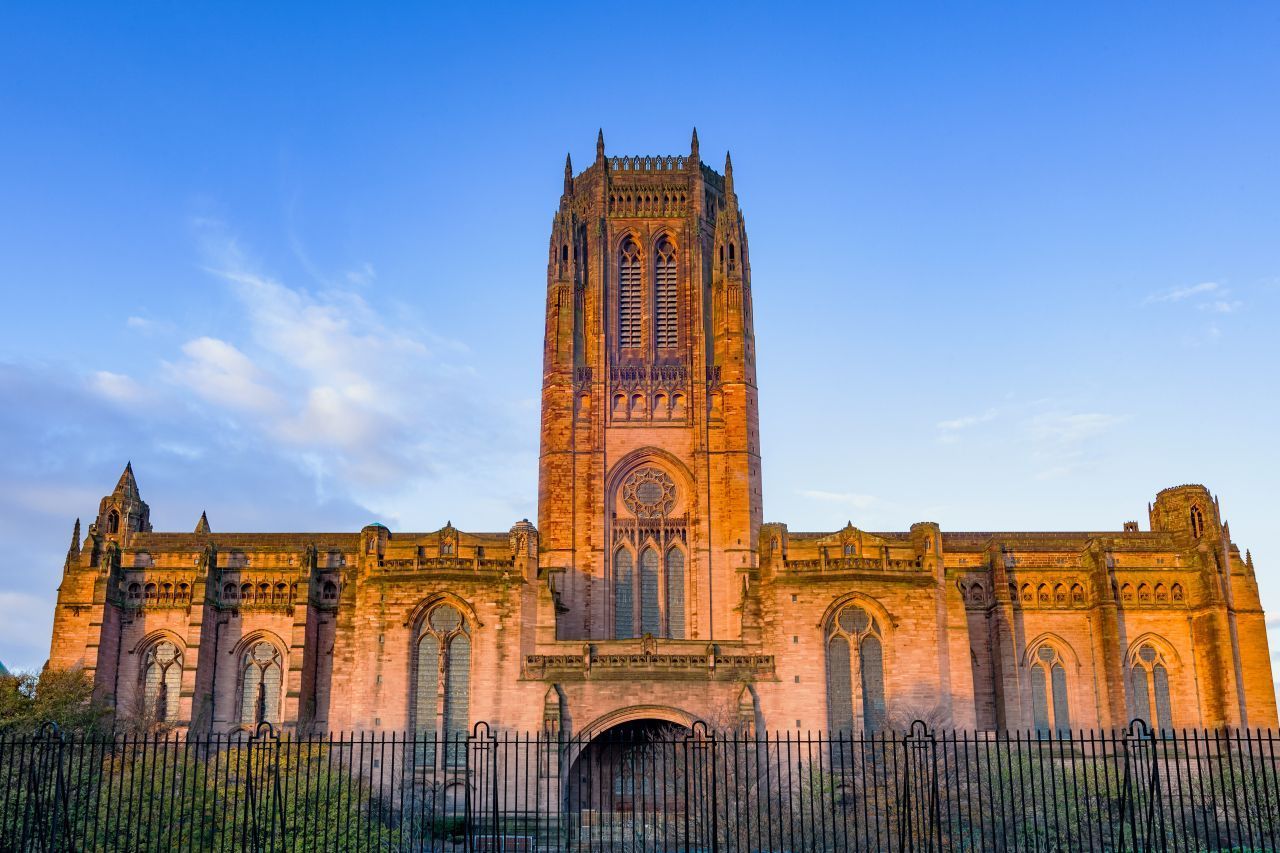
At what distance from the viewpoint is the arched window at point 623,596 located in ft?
Result: 182

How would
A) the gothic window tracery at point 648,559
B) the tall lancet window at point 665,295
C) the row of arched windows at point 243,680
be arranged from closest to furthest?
the gothic window tracery at point 648,559
the row of arched windows at point 243,680
the tall lancet window at point 665,295

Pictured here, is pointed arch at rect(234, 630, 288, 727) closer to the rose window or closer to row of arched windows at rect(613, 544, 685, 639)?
row of arched windows at rect(613, 544, 685, 639)

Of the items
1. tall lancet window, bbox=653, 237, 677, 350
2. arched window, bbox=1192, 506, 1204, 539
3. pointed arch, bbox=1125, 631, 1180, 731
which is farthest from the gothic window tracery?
arched window, bbox=1192, 506, 1204, 539

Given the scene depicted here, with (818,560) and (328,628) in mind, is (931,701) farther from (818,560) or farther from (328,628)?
(328,628)

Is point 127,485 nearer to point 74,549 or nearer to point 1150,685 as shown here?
point 74,549

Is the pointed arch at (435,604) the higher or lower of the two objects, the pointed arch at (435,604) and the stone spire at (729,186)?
the lower

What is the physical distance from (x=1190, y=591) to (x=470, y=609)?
34.0 m

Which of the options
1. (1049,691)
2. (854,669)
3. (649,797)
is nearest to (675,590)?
(854,669)

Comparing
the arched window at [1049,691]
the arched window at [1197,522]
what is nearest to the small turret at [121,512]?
the arched window at [1049,691]

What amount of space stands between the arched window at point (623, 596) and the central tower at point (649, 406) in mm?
67

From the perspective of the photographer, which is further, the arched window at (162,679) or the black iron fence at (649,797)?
the arched window at (162,679)

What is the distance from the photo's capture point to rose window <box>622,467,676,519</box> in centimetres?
5753

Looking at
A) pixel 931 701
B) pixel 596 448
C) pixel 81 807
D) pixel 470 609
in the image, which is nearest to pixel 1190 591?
pixel 931 701

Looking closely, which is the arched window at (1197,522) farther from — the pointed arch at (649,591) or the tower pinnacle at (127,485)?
the tower pinnacle at (127,485)
